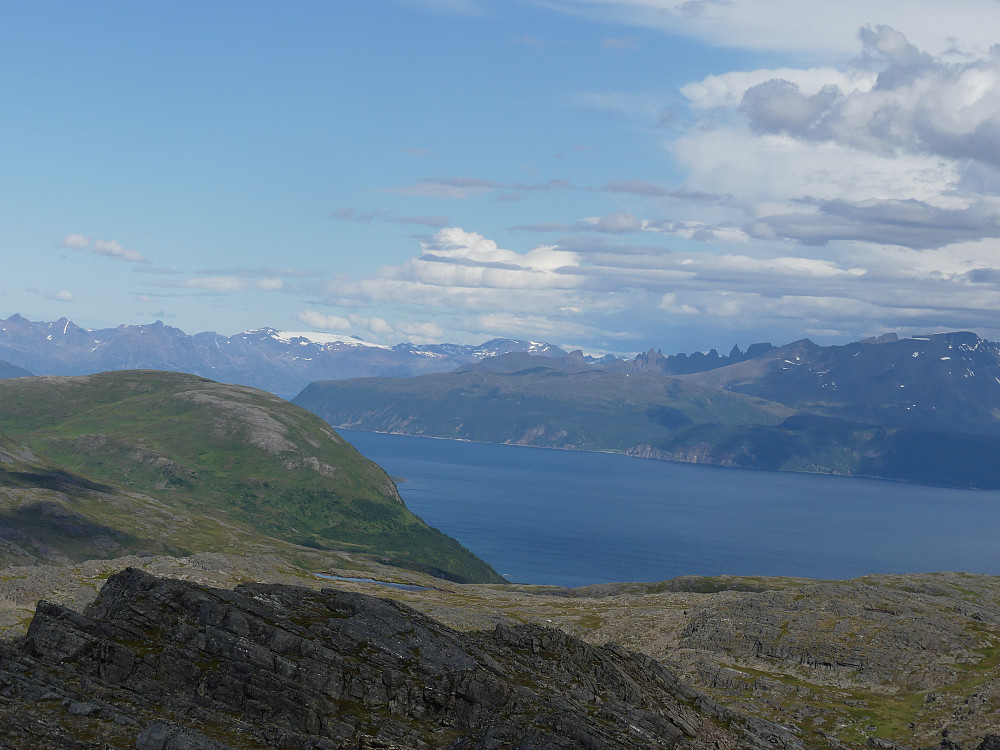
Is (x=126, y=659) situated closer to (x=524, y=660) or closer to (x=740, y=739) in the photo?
(x=524, y=660)

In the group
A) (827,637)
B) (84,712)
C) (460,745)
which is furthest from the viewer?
(827,637)

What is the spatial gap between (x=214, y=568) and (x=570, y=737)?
4826 inches

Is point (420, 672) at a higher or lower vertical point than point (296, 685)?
lower

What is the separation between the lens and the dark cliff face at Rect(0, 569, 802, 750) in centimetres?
5728

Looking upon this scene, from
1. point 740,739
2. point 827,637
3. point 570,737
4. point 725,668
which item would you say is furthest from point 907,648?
point 570,737

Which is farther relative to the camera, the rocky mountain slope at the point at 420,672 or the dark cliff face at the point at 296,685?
the rocky mountain slope at the point at 420,672

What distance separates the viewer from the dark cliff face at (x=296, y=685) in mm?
57281

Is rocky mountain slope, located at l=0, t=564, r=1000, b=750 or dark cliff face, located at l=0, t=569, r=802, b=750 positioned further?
rocky mountain slope, located at l=0, t=564, r=1000, b=750

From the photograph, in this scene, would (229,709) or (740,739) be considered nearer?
(229,709)

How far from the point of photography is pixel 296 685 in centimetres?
6400

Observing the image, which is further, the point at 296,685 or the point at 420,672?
the point at 420,672

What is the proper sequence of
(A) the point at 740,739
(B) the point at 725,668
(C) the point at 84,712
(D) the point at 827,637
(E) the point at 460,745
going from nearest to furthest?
(C) the point at 84,712 < (E) the point at 460,745 < (A) the point at 740,739 < (B) the point at 725,668 < (D) the point at 827,637

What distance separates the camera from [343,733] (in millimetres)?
61250

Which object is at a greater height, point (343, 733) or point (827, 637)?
point (343, 733)
